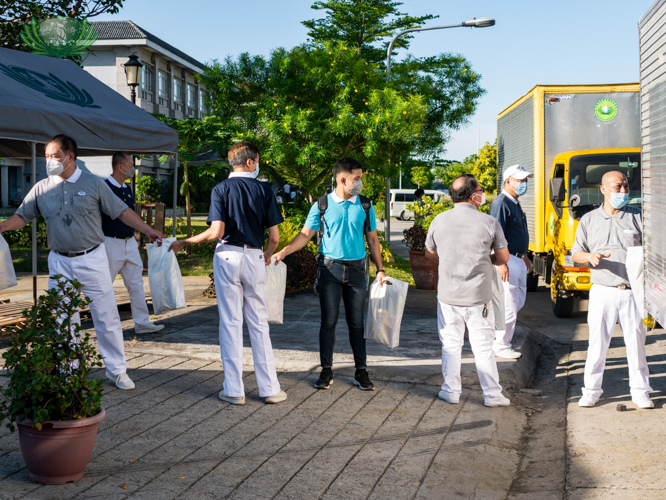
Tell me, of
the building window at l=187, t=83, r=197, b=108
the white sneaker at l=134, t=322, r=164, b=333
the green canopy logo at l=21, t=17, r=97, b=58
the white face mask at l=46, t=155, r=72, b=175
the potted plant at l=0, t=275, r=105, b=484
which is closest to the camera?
the potted plant at l=0, t=275, r=105, b=484

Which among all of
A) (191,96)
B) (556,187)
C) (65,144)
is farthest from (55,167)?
(191,96)

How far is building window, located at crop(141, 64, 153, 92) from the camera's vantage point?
136 feet

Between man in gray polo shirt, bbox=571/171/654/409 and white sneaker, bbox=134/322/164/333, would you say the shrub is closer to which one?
man in gray polo shirt, bbox=571/171/654/409

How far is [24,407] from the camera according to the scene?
3.82 m

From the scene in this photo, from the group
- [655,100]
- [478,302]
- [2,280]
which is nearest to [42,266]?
[2,280]

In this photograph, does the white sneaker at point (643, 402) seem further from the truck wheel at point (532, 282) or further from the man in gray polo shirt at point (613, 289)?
the truck wheel at point (532, 282)

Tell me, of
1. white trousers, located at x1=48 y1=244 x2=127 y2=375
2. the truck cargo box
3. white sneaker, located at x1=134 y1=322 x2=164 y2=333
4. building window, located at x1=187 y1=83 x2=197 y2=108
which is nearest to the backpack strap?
white trousers, located at x1=48 y1=244 x2=127 y2=375

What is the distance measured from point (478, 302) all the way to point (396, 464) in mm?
1737

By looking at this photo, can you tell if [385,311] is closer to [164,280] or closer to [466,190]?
[466,190]

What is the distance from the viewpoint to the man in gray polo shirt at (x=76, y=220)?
5.43 metres

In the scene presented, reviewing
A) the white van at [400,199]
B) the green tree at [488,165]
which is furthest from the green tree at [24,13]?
the white van at [400,199]

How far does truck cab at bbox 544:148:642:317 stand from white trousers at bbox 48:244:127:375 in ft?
21.7

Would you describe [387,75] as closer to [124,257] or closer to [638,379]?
[124,257]

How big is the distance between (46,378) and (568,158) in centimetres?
903
